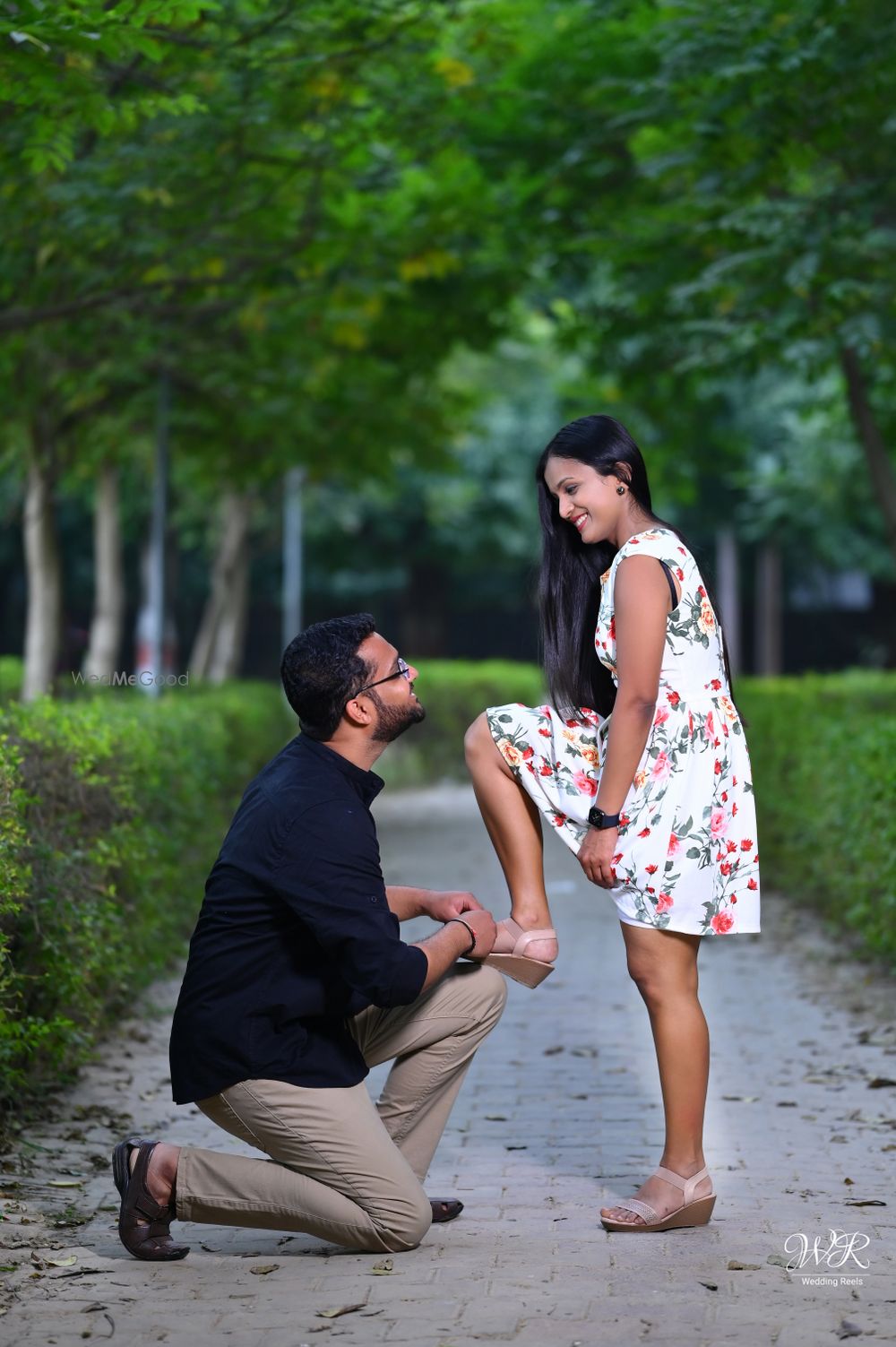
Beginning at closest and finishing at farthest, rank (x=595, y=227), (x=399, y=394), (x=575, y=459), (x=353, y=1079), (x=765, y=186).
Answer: (x=353, y=1079), (x=575, y=459), (x=765, y=186), (x=595, y=227), (x=399, y=394)

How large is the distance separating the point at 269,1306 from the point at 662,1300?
91 cm

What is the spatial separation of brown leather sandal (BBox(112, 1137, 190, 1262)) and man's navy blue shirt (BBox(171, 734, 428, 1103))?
0.67 ft

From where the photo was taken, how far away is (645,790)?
4574 millimetres

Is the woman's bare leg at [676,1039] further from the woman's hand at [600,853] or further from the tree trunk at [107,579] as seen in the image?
the tree trunk at [107,579]

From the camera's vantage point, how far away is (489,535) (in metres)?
35.4

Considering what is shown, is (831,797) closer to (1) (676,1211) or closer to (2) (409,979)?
(1) (676,1211)

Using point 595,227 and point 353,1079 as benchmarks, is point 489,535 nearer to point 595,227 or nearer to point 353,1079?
point 595,227

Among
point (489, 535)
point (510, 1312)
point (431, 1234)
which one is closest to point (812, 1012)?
point (431, 1234)

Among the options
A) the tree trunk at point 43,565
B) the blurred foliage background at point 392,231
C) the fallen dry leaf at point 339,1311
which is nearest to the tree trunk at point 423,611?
the blurred foliage background at point 392,231

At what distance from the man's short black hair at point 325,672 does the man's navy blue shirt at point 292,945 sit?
106mm

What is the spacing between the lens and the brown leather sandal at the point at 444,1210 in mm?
4742

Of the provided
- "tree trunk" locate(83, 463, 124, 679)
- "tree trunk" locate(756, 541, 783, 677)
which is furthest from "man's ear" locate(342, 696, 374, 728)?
"tree trunk" locate(756, 541, 783, 677)

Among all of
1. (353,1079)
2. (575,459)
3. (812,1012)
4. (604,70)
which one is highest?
(604,70)

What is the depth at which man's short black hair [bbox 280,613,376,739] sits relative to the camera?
4.43 meters
